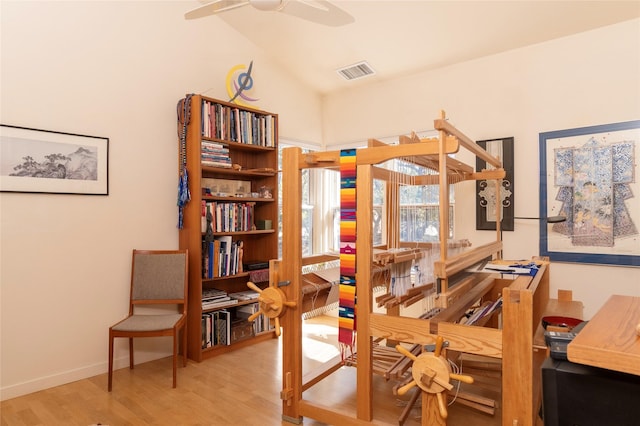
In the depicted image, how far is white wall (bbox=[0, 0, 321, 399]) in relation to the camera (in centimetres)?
277

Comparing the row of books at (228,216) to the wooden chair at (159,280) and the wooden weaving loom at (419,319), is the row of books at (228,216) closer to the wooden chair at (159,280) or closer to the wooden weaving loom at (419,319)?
the wooden chair at (159,280)

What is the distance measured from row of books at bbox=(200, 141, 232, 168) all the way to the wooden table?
9.67 ft

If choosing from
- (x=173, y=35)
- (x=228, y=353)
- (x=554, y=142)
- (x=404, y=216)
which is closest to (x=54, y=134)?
(x=173, y=35)

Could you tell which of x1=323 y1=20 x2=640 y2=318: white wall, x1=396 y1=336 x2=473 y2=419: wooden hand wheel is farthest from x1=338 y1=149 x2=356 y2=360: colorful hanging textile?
x1=323 y1=20 x2=640 y2=318: white wall

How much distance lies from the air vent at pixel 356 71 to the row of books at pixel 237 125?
968 mm

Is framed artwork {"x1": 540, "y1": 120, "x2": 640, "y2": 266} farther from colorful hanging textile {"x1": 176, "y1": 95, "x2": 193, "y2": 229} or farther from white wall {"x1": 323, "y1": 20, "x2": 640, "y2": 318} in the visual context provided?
colorful hanging textile {"x1": 176, "y1": 95, "x2": 193, "y2": 229}

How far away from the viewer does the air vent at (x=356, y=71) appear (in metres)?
4.22

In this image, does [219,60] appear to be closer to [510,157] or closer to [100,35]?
[100,35]

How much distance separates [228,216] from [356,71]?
205 cm

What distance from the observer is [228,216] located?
3.71m

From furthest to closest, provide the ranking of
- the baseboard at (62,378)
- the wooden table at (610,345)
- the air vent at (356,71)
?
the air vent at (356,71), the baseboard at (62,378), the wooden table at (610,345)

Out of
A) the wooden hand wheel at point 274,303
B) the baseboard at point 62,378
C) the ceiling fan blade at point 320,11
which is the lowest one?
the baseboard at point 62,378

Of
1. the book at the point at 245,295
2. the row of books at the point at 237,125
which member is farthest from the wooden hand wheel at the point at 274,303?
the row of books at the point at 237,125

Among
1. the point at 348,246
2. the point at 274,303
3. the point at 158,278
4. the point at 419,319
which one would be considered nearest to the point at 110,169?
the point at 158,278
